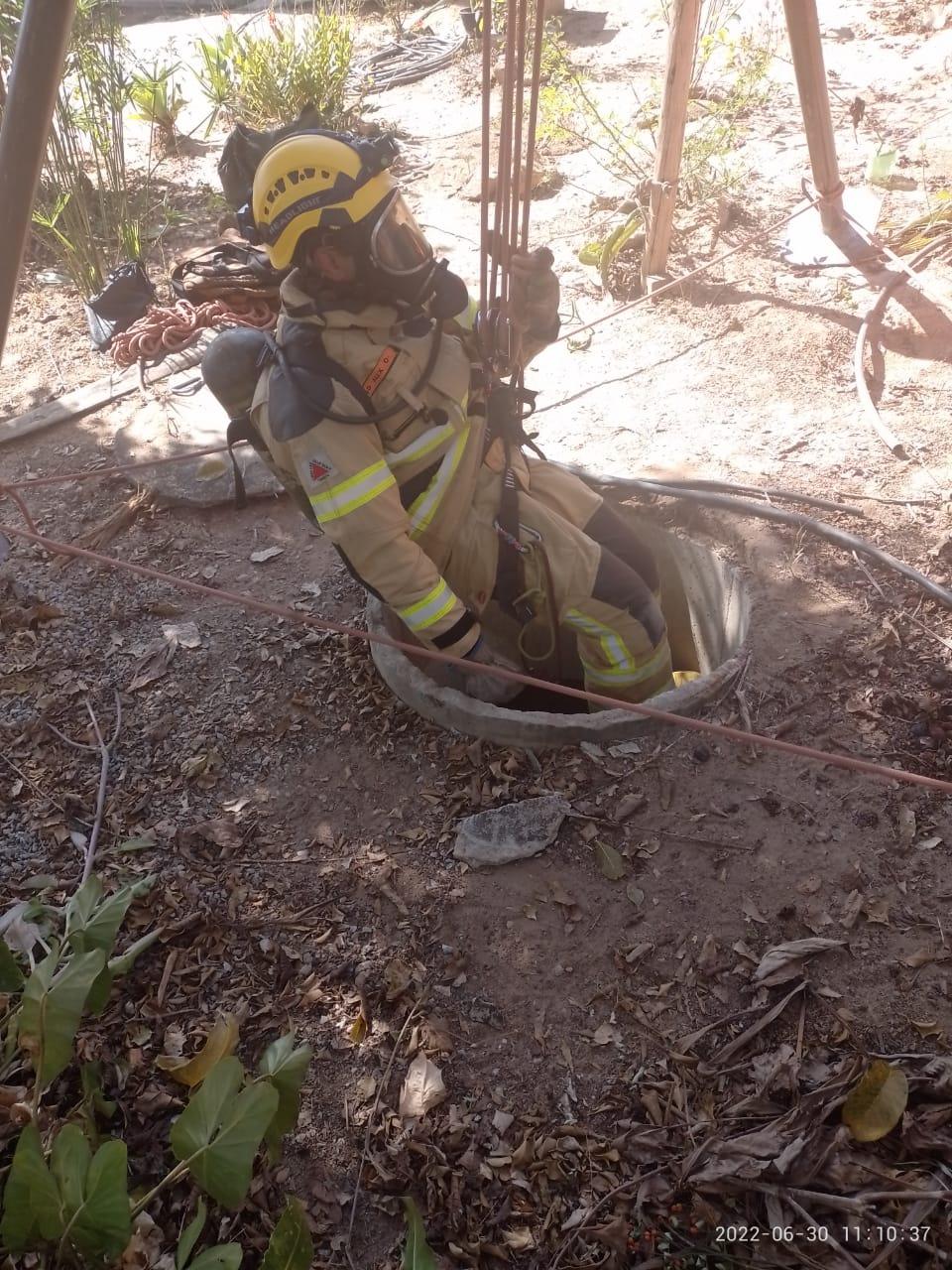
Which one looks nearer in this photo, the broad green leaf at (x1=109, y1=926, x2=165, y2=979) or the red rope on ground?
the red rope on ground

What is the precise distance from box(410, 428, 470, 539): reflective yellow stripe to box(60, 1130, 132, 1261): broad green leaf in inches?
70.6

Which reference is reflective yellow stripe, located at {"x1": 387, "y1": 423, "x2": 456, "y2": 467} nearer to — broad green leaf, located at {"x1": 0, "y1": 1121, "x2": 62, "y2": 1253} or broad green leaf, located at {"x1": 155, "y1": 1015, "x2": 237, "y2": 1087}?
broad green leaf, located at {"x1": 155, "y1": 1015, "x2": 237, "y2": 1087}

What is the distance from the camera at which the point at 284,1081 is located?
2.02 metres

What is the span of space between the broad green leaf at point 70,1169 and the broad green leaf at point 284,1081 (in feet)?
1.19

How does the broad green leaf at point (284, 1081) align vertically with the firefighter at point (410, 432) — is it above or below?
below

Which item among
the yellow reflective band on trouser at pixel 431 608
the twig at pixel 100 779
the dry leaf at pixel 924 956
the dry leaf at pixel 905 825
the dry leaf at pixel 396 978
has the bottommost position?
the dry leaf at pixel 924 956

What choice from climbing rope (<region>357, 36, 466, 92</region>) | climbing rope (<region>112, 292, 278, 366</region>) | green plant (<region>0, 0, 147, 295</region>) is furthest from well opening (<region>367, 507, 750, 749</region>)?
climbing rope (<region>357, 36, 466, 92</region>)

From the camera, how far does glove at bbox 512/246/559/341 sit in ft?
9.46

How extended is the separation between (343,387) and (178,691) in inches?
54.6

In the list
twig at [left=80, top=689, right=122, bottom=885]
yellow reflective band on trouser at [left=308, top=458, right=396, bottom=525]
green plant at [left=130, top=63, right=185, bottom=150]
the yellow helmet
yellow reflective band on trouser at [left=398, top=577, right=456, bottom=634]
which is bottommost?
twig at [left=80, top=689, right=122, bottom=885]

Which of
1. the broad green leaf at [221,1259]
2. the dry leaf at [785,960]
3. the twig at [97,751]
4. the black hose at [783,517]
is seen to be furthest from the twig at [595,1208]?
the black hose at [783,517]

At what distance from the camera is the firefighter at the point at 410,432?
2.52 meters

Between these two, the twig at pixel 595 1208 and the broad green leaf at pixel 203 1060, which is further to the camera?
the broad green leaf at pixel 203 1060

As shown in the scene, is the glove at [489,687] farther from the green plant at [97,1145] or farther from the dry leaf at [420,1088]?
the green plant at [97,1145]
